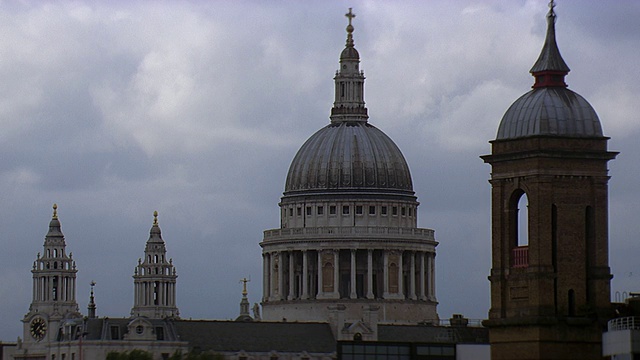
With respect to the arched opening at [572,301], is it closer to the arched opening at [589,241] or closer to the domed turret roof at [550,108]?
the arched opening at [589,241]

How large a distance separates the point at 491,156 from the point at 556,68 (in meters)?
5.84

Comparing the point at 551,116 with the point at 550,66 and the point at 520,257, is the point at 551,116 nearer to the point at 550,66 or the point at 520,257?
the point at 550,66

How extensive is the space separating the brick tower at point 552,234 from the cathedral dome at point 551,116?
52 mm

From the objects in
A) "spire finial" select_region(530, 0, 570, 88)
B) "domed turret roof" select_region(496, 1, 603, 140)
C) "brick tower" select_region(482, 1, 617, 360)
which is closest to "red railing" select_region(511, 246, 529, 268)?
"brick tower" select_region(482, 1, 617, 360)

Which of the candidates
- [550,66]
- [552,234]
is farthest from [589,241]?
[550,66]

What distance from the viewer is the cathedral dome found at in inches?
5231

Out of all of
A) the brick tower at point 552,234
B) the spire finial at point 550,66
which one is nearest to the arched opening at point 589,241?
the brick tower at point 552,234

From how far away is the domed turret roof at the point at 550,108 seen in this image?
13288 centimetres

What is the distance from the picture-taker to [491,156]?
135 meters

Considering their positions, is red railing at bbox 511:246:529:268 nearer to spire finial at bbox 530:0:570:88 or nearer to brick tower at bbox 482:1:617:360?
brick tower at bbox 482:1:617:360

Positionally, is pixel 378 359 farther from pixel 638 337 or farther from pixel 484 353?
pixel 638 337

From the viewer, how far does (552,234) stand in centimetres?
13112

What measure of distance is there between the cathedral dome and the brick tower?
0.05 meters

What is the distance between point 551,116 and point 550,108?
22.5 inches
